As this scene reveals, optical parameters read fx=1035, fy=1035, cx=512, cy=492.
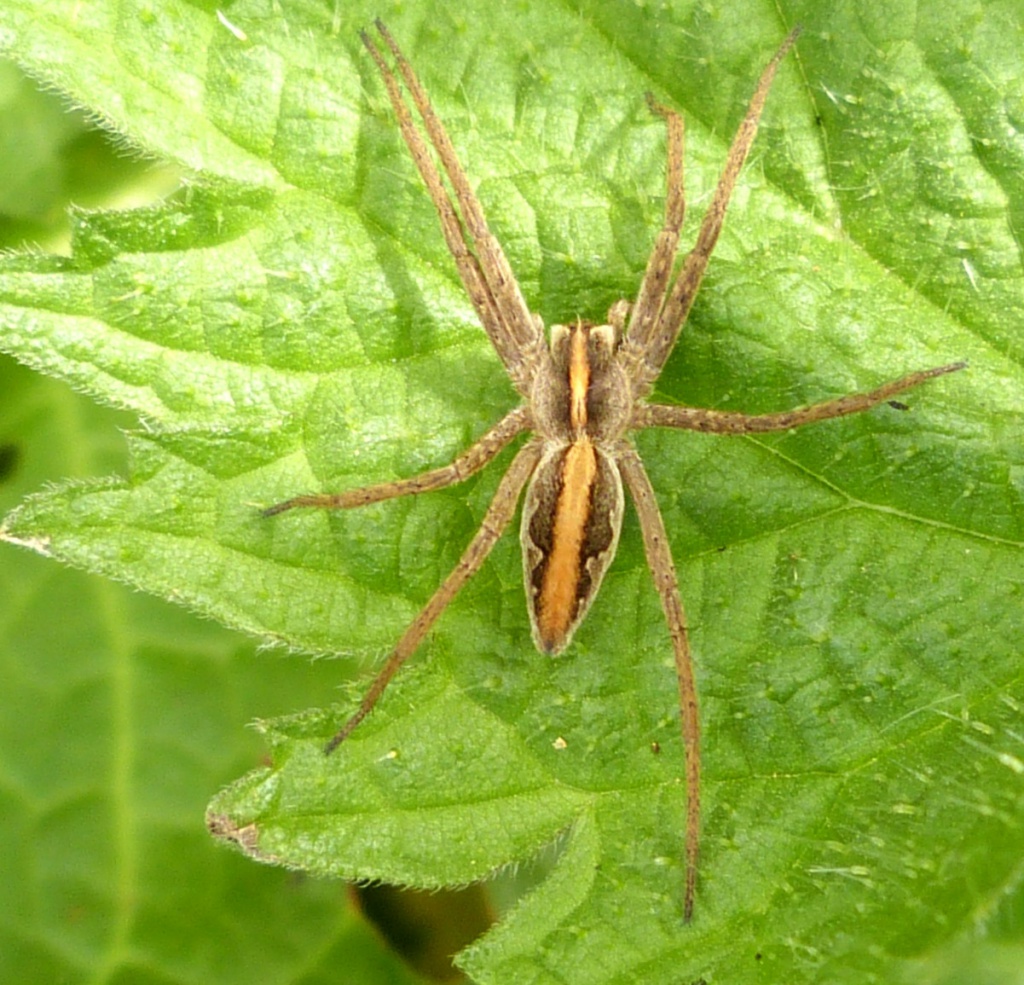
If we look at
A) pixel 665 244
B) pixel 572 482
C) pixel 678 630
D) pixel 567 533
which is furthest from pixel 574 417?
pixel 678 630

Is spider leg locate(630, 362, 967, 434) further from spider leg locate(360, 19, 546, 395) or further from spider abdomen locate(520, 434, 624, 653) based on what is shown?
spider leg locate(360, 19, 546, 395)

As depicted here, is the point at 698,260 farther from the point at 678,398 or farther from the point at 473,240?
the point at 473,240

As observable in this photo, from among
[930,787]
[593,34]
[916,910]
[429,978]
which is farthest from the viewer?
[429,978]

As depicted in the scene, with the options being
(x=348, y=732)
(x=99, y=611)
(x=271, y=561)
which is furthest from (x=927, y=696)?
(x=99, y=611)

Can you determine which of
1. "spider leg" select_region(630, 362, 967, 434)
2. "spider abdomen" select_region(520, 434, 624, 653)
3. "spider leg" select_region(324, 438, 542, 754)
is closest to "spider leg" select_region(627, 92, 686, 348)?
"spider leg" select_region(630, 362, 967, 434)

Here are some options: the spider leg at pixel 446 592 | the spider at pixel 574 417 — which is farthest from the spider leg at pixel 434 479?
the spider leg at pixel 446 592

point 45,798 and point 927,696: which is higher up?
point 927,696

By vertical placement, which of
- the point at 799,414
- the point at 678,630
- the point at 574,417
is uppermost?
the point at 799,414

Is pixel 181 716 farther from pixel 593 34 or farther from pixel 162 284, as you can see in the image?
pixel 593 34
